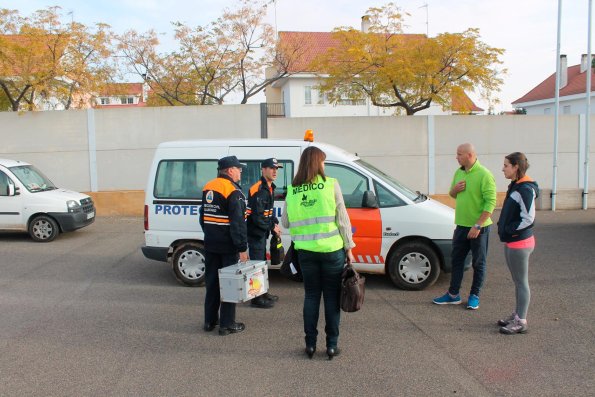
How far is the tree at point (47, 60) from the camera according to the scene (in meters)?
14.6

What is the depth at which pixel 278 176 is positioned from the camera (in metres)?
6.82

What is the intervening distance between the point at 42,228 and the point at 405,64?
34.8 ft

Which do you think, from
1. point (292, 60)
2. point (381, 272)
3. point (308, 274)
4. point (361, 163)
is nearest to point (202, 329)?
point (308, 274)

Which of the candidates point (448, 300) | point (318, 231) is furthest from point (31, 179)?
point (448, 300)

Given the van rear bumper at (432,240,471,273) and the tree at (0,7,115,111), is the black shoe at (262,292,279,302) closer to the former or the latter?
the van rear bumper at (432,240,471,273)

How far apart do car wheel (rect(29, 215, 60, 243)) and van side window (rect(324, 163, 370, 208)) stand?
6.90 metres

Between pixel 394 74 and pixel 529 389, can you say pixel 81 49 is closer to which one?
pixel 394 74

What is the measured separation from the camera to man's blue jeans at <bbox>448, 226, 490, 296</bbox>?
574 cm

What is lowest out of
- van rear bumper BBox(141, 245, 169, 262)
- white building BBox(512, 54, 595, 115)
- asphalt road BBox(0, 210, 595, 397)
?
asphalt road BBox(0, 210, 595, 397)

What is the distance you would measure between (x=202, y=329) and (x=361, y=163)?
3108 millimetres

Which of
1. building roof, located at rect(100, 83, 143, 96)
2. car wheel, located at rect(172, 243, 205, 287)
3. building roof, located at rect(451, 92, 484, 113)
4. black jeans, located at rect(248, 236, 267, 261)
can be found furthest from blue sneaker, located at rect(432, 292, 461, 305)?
building roof, located at rect(100, 83, 143, 96)

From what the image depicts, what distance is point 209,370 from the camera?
4.33 meters

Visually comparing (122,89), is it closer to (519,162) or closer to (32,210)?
(32,210)

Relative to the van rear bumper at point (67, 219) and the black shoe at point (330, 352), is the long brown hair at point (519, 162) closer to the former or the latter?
the black shoe at point (330, 352)
